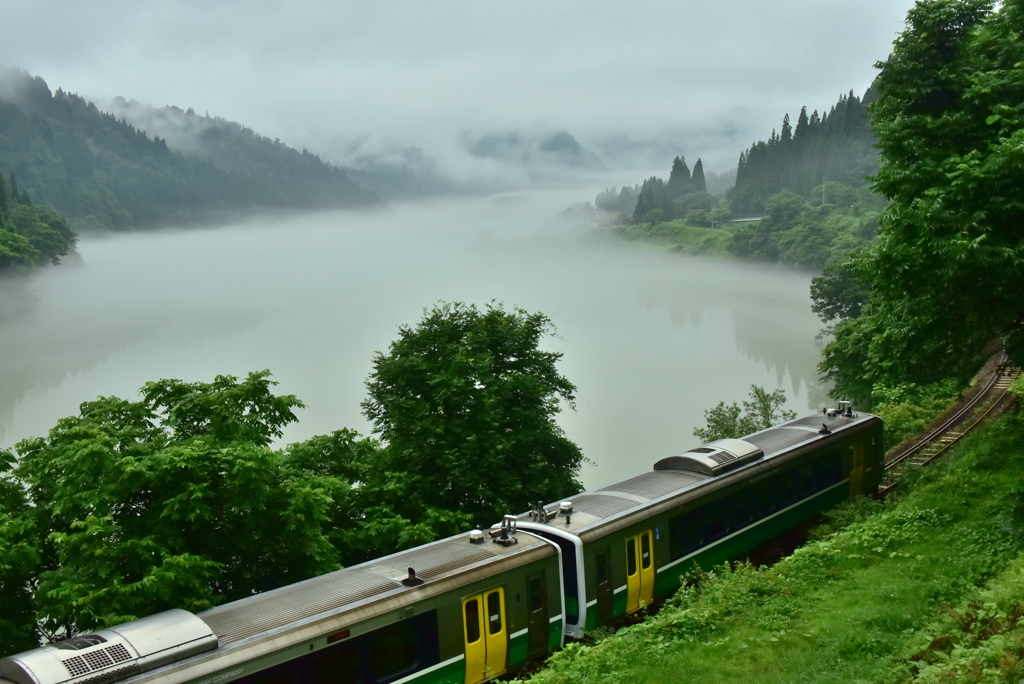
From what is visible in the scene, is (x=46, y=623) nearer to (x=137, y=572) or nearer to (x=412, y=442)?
(x=137, y=572)

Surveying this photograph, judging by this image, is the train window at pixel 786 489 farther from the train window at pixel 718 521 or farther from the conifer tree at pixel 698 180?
the conifer tree at pixel 698 180

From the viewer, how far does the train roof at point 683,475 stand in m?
14.3

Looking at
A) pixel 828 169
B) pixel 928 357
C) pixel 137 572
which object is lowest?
pixel 137 572

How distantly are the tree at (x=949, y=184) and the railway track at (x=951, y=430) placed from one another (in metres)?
6.79

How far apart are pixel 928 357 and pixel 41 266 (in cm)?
7357

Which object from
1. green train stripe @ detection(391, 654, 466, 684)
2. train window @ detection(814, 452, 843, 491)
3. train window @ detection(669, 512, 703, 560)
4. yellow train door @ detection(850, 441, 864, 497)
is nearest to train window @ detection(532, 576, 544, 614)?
green train stripe @ detection(391, 654, 466, 684)

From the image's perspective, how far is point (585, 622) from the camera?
43.9ft

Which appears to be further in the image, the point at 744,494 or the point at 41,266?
the point at 41,266

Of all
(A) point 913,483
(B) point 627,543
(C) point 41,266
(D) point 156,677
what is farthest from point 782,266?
(D) point 156,677

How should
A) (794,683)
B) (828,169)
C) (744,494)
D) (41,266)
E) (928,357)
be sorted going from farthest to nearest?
(828,169) < (41,266) < (928,357) < (744,494) < (794,683)

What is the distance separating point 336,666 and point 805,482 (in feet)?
41.4

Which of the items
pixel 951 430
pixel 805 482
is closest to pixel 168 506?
pixel 805 482

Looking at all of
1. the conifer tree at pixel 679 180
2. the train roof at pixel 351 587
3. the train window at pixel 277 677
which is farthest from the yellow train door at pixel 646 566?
the conifer tree at pixel 679 180

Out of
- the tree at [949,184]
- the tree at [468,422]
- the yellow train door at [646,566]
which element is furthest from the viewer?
the tree at [468,422]
